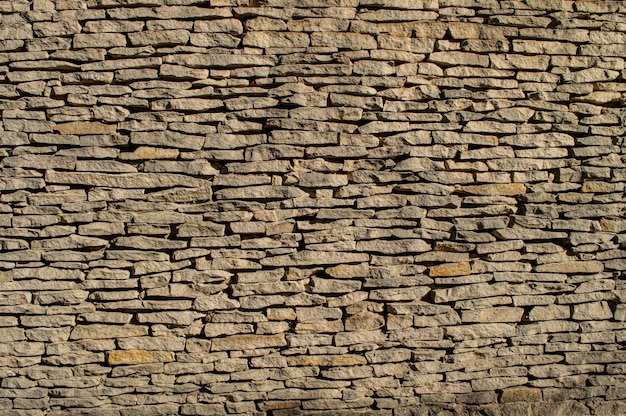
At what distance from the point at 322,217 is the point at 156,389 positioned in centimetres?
146

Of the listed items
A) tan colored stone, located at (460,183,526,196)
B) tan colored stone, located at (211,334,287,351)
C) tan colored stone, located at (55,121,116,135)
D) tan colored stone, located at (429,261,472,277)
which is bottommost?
tan colored stone, located at (211,334,287,351)

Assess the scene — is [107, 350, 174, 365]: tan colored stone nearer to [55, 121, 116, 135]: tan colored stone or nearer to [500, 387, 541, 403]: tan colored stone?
[55, 121, 116, 135]: tan colored stone

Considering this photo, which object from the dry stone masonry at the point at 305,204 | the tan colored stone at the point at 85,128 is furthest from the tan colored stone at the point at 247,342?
the tan colored stone at the point at 85,128

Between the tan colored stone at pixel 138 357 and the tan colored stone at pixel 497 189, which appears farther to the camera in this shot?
the tan colored stone at pixel 497 189

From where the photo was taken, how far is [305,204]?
9.59 ft

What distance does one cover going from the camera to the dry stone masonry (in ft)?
9.42

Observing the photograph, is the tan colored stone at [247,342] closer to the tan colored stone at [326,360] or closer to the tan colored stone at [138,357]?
the tan colored stone at [326,360]

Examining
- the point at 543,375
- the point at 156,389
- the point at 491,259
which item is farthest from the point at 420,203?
the point at 156,389

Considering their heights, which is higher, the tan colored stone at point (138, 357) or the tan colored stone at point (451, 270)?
the tan colored stone at point (451, 270)

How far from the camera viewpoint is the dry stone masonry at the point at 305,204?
287 centimetres

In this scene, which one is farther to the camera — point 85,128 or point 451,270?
point 451,270

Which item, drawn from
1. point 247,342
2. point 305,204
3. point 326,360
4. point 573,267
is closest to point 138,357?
point 247,342

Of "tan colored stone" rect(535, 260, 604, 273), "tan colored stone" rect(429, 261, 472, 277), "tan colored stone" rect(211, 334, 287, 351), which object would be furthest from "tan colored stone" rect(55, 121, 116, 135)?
"tan colored stone" rect(535, 260, 604, 273)

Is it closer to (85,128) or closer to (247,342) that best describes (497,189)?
(247,342)
